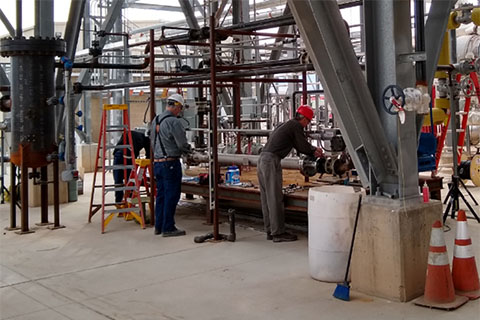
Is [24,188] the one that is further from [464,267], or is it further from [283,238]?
[464,267]

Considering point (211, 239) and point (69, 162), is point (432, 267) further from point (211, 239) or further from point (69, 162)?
point (69, 162)

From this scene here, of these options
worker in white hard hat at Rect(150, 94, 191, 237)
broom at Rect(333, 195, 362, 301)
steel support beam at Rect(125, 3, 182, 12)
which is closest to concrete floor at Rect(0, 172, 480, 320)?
broom at Rect(333, 195, 362, 301)

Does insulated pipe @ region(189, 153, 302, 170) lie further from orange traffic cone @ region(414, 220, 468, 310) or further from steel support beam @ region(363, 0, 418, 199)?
orange traffic cone @ region(414, 220, 468, 310)

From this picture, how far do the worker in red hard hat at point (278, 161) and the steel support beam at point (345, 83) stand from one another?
7.96 feet

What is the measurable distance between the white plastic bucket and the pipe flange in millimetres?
5268

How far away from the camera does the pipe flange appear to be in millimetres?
8625

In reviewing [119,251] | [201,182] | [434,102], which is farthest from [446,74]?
[119,251]

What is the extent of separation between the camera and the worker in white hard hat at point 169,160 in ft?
26.5

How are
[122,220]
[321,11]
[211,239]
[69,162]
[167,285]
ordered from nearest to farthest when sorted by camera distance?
[321,11], [167,285], [211,239], [69,162], [122,220]

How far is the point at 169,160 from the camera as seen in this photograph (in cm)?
810

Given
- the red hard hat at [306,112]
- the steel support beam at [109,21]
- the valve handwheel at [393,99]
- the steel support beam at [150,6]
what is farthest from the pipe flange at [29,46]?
the steel support beam at [150,6]

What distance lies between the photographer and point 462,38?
15.2 metres

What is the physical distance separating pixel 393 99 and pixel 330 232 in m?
1.55

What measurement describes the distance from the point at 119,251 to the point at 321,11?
169 inches
